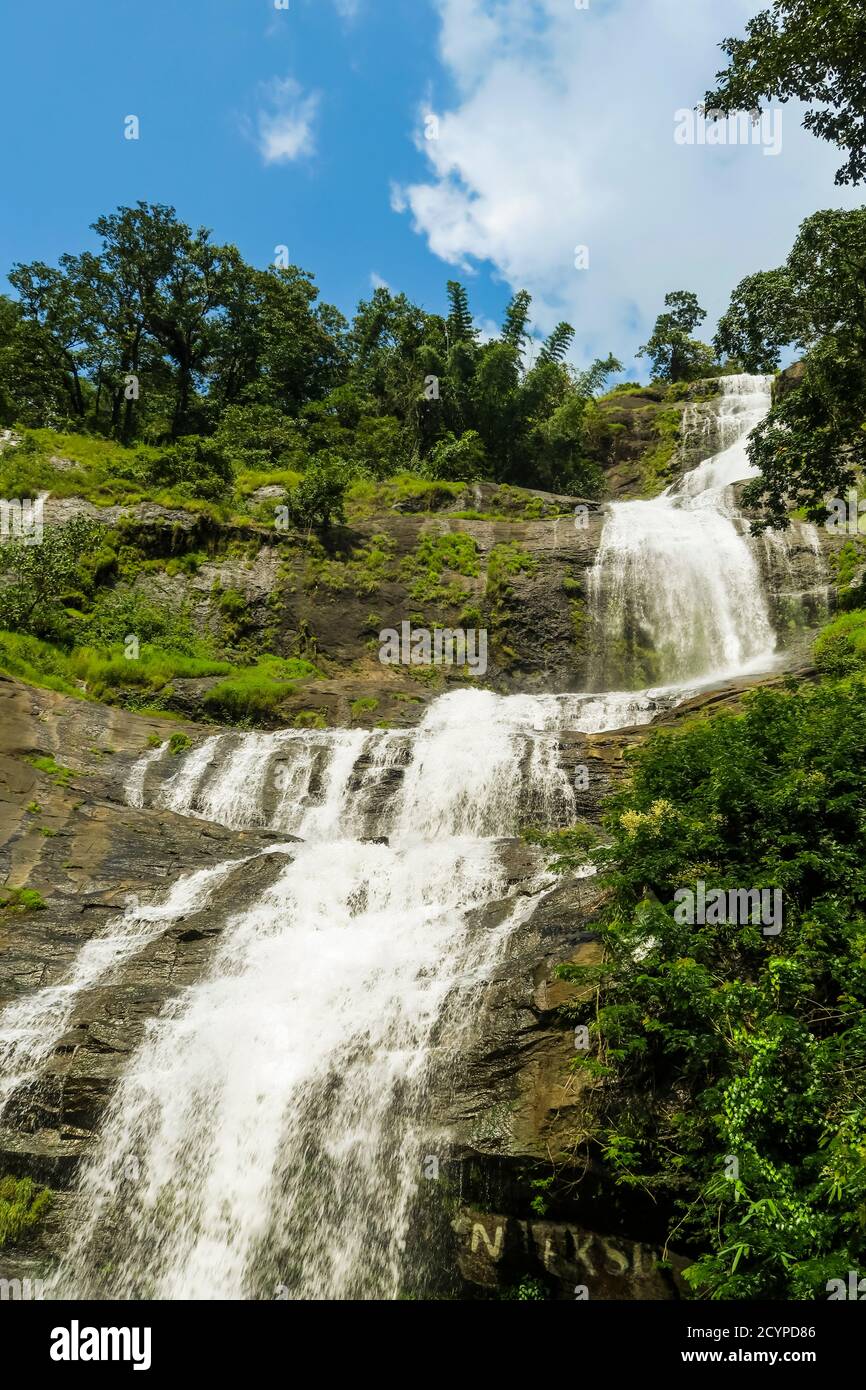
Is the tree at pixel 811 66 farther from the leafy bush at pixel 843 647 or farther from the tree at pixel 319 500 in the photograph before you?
the tree at pixel 319 500

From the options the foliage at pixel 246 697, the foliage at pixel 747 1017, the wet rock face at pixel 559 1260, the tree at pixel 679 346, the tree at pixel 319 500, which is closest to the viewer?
the foliage at pixel 747 1017

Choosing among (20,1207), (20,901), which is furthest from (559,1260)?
(20,901)

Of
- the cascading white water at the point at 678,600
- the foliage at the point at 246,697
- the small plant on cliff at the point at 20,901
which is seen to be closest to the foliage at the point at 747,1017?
the small plant on cliff at the point at 20,901

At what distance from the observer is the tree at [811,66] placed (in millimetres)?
13992

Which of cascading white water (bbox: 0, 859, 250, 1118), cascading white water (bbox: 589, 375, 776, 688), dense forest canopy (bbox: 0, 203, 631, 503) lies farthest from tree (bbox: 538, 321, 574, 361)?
cascading white water (bbox: 0, 859, 250, 1118)

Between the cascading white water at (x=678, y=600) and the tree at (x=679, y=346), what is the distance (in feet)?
91.8

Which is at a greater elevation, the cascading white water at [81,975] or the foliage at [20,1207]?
the cascading white water at [81,975]

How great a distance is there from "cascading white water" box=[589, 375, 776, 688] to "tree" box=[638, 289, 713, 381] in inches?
1102

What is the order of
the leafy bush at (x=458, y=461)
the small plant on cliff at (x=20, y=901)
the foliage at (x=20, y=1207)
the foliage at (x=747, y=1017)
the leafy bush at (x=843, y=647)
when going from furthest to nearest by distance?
1. the leafy bush at (x=458, y=461)
2. the leafy bush at (x=843, y=647)
3. the small plant on cliff at (x=20, y=901)
4. the foliage at (x=20, y=1207)
5. the foliage at (x=747, y=1017)

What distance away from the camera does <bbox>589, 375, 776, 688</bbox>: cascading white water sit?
82.4 ft

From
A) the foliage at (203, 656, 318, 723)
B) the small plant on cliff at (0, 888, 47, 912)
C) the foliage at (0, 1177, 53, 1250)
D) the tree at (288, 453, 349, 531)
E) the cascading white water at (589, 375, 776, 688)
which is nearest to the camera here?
the foliage at (0, 1177, 53, 1250)

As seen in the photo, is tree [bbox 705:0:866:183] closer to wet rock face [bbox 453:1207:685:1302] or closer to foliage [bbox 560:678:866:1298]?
foliage [bbox 560:678:866:1298]

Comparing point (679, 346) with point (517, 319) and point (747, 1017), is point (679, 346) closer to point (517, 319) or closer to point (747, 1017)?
point (517, 319)

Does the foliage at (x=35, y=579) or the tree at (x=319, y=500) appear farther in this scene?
the tree at (x=319, y=500)
